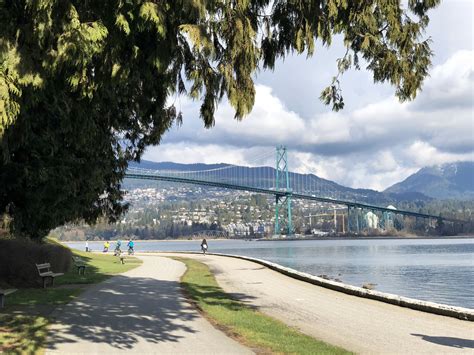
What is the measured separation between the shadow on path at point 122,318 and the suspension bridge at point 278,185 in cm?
6665

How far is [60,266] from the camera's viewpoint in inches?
746

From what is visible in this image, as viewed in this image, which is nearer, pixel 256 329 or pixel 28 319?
pixel 256 329

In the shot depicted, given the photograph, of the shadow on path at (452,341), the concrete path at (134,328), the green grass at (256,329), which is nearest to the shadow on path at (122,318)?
the concrete path at (134,328)

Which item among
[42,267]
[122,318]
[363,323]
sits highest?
[42,267]

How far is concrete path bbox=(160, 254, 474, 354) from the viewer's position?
24.9 feet

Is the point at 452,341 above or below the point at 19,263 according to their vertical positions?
below

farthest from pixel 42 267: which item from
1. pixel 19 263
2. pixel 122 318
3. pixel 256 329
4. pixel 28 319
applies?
pixel 256 329

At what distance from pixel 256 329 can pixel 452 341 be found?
2.96 metres

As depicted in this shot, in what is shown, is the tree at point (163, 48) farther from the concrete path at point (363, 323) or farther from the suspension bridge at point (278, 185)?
the suspension bridge at point (278, 185)

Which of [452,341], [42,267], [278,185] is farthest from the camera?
[278,185]

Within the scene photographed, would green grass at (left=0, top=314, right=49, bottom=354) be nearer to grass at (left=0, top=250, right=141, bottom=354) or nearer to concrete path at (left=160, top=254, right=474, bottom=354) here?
grass at (left=0, top=250, right=141, bottom=354)

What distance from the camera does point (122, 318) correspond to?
9.31 metres

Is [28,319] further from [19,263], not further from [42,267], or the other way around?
[19,263]

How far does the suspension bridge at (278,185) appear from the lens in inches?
3612
